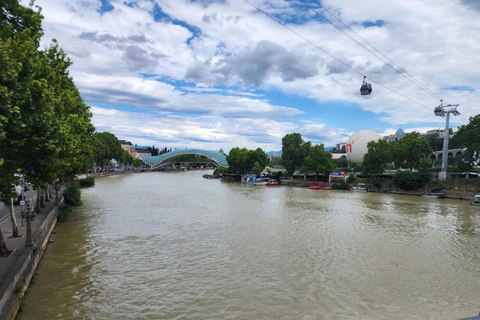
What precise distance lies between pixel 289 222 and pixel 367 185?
33986 millimetres

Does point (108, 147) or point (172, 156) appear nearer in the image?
point (108, 147)

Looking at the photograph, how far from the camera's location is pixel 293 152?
64.4 meters

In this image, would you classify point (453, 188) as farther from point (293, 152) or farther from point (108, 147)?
point (108, 147)

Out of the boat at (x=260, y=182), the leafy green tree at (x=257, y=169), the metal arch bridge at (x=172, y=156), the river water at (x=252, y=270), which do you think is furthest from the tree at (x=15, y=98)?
the metal arch bridge at (x=172, y=156)

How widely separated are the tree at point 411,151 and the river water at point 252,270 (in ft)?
97.0

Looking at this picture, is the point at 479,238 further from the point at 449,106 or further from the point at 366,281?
the point at 449,106

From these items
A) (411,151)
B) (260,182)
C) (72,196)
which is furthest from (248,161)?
(72,196)

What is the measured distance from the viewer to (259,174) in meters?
66.4

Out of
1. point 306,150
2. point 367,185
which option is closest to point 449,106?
point 367,185

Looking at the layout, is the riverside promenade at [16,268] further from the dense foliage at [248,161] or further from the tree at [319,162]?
the dense foliage at [248,161]

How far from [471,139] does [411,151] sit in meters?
8.50

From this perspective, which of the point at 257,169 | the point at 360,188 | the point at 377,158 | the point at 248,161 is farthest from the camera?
the point at 248,161

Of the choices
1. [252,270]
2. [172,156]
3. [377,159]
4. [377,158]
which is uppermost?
[377,158]

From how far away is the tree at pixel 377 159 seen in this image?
4919 cm
